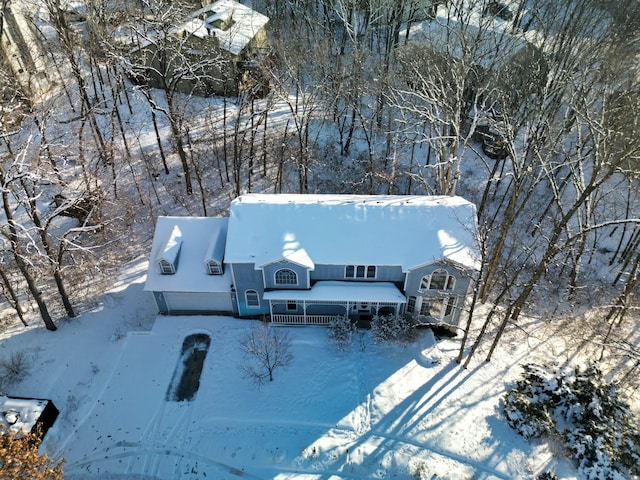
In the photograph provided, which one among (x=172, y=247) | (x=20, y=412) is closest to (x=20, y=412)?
(x=20, y=412)

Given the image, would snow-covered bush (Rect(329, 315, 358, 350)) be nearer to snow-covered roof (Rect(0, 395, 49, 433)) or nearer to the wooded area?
the wooded area

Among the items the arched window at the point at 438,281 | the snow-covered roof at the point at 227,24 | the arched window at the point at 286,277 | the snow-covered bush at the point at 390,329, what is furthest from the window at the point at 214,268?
the snow-covered roof at the point at 227,24

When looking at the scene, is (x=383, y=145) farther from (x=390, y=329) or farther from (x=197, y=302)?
(x=197, y=302)

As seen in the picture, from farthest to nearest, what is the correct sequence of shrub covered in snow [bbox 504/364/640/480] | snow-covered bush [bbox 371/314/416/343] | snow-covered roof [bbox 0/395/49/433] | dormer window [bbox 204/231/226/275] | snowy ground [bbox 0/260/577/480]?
dormer window [bbox 204/231/226/275]
snow-covered bush [bbox 371/314/416/343]
snowy ground [bbox 0/260/577/480]
shrub covered in snow [bbox 504/364/640/480]
snow-covered roof [bbox 0/395/49/433]

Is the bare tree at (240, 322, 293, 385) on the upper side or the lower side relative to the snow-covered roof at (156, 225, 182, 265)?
lower

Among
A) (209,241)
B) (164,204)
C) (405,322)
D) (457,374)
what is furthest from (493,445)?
(164,204)

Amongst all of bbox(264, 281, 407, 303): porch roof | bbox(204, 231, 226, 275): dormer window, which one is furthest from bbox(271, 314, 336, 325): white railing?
bbox(204, 231, 226, 275): dormer window
